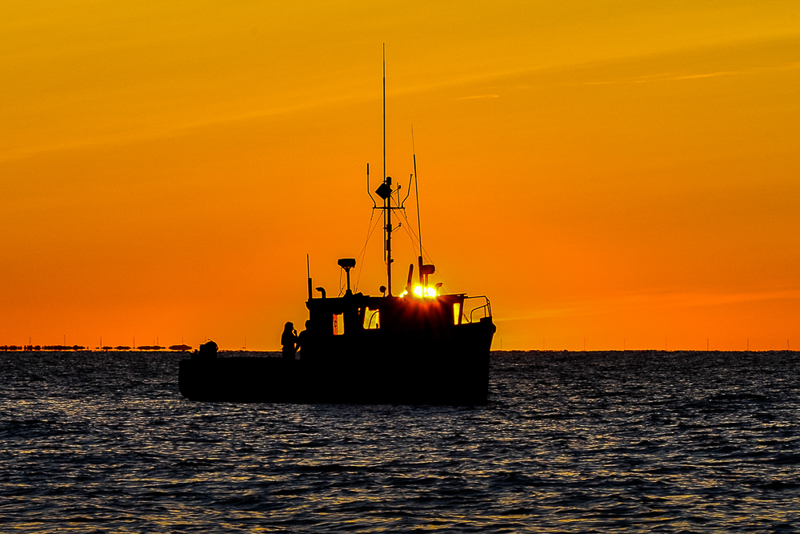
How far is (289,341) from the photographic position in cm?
4478

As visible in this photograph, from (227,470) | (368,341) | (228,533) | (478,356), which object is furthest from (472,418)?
(228,533)

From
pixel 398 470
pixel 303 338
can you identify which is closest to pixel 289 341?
pixel 303 338

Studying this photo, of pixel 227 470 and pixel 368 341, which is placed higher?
pixel 368 341

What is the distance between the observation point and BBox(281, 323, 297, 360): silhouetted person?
1761 inches

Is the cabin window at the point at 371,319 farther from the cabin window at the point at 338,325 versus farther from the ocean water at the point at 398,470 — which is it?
the ocean water at the point at 398,470

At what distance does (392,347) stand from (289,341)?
6881 millimetres

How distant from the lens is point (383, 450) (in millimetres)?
28391

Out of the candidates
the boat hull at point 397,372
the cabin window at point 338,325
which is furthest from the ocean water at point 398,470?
the cabin window at point 338,325

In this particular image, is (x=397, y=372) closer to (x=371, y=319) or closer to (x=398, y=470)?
(x=371, y=319)

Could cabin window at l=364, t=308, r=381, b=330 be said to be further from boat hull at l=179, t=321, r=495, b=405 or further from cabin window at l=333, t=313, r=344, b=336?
cabin window at l=333, t=313, r=344, b=336

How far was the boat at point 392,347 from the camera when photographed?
39.1 m

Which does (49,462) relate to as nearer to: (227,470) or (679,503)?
(227,470)

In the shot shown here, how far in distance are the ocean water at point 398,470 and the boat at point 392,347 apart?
990mm

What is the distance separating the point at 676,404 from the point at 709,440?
1986cm
